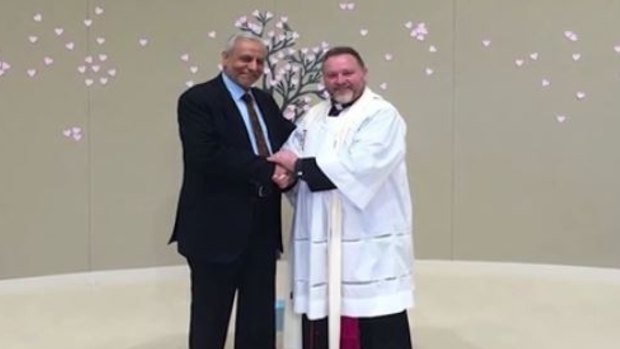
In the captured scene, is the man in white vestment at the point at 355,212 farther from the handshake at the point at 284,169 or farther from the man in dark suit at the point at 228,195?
the man in dark suit at the point at 228,195

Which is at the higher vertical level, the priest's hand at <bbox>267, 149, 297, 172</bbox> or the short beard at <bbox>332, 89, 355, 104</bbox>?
the short beard at <bbox>332, 89, 355, 104</bbox>

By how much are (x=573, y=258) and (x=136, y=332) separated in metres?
2.69

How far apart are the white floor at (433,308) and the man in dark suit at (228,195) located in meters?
0.78

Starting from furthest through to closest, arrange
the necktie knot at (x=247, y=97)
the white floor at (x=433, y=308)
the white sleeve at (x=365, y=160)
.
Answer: the white floor at (x=433, y=308) < the necktie knot at (x=247, y=97) < the white sleeve at (x=365, y=160)

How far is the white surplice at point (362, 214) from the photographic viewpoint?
8.36ft

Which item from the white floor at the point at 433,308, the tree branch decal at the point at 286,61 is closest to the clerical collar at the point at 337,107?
the white floor at the point at 433,308

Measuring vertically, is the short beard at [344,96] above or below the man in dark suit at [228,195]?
above

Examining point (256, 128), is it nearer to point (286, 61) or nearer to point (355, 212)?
point (355, 212)

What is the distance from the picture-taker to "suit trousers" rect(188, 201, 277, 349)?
272cm

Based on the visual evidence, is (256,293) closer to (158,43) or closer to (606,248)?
(158,43)

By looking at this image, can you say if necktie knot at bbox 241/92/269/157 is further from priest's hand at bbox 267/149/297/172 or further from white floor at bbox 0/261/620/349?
white floor at bbox 0/261/620/349

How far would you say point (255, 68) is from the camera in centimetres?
268

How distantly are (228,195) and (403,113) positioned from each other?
2150 millimetres

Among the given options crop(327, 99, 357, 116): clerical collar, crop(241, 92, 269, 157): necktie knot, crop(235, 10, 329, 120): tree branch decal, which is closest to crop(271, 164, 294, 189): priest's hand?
crop(241, 92, 269, 157): necktie knot
